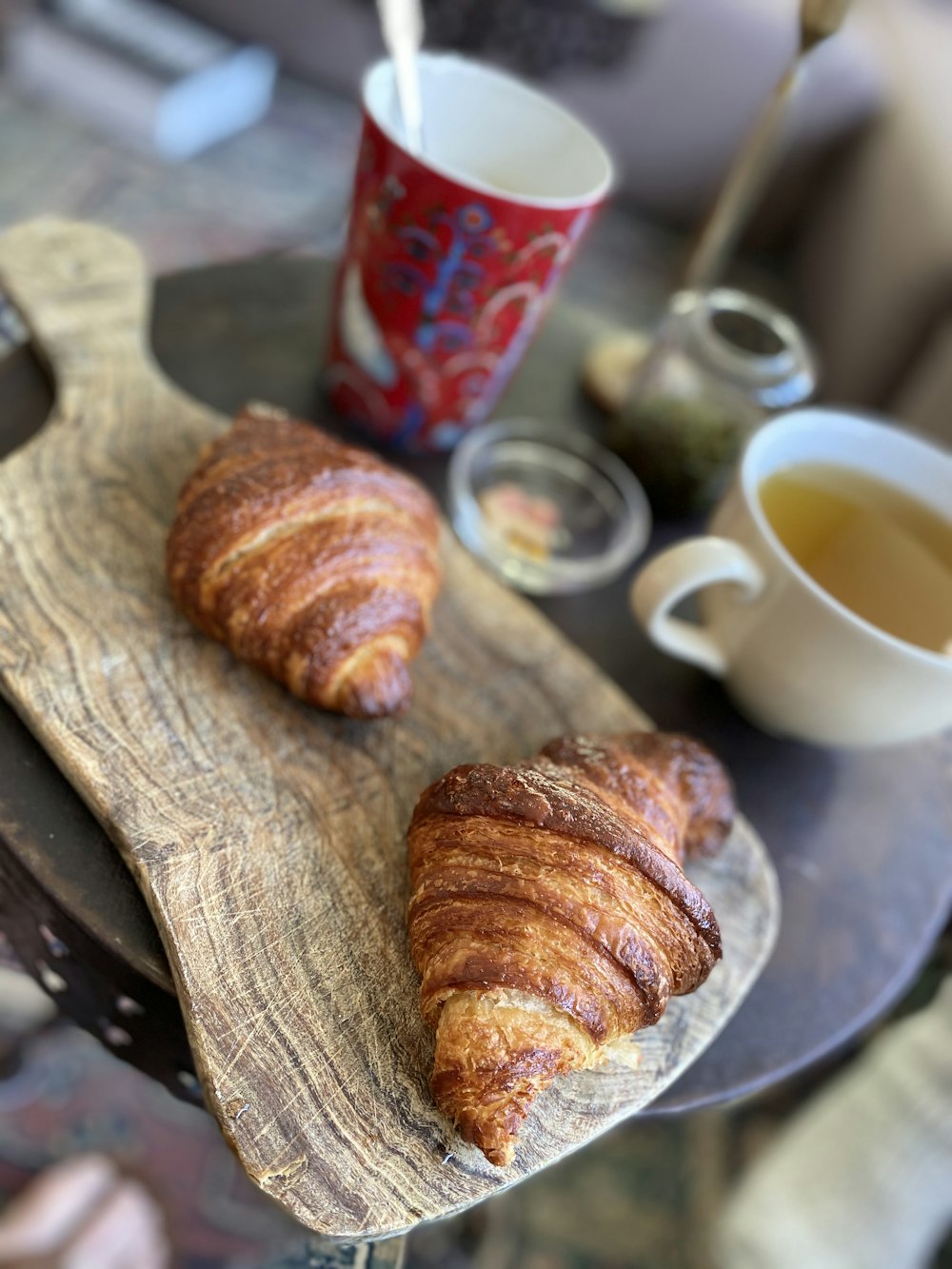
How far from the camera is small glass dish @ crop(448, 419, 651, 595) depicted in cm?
90

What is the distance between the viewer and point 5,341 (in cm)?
108

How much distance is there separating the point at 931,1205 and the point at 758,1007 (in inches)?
24.2

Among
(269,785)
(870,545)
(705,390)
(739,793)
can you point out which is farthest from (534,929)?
(705,390)

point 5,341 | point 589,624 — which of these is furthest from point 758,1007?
point 5,341

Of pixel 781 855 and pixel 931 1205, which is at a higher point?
pixel 781 855

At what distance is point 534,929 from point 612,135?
2572 mm

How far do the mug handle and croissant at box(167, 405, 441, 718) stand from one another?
0.55 ft

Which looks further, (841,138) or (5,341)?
(841,138)

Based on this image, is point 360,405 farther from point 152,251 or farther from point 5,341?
point 152,251

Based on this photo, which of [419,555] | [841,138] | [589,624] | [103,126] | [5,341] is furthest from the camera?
[841,138]

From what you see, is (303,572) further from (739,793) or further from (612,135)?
(612,135)

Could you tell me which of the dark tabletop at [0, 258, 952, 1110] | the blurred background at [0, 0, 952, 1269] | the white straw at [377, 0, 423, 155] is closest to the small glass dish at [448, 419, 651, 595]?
the dark tabletop at [0, 258, 952, 1110]

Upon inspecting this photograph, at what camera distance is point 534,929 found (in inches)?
21.6

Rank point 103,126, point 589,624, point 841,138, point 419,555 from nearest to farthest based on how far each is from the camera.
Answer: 1. point 419,555
2. point 589,624
3. point 103,126
4. point 841,138
